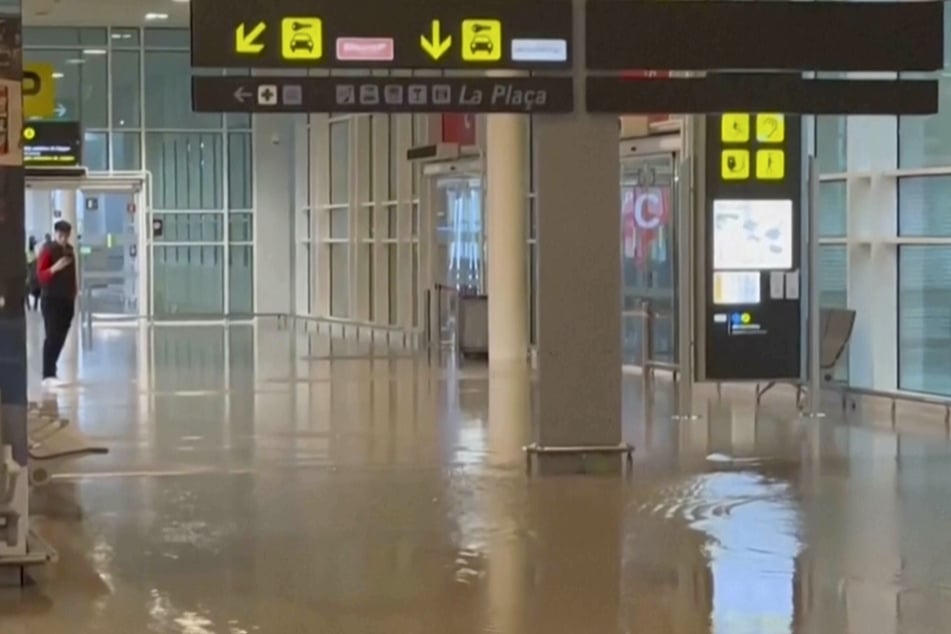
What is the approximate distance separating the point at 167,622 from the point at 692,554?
2828 mm

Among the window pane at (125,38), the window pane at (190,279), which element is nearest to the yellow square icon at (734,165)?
the window pane at (190,279)

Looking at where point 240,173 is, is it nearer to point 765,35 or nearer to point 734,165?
point 734,165

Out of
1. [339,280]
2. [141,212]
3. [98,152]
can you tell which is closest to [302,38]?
[339,280]

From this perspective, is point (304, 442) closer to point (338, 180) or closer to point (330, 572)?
point (330, 572)

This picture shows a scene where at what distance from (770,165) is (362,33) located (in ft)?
18.4

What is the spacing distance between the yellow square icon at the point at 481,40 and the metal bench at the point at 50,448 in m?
3.56

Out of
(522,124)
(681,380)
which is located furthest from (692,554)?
(522,124)

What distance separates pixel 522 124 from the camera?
22891mm

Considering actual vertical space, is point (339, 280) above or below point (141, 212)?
below

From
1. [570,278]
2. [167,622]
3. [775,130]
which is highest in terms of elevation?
[775,130]

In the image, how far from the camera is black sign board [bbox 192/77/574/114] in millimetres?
11070

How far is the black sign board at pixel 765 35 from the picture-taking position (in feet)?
38.3

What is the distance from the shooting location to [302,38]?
11.2m

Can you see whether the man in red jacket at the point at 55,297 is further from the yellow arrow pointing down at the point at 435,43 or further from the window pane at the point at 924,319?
the yellow arrow pointing down at the point at 435,43
